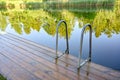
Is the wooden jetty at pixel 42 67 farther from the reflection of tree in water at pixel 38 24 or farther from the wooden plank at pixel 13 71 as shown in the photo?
the reflection of tree in water at pixel 38 24

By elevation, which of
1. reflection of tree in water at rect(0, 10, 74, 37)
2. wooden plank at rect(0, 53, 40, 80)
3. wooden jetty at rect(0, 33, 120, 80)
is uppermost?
wooden jetty at rect(0, 33, 120, 80)

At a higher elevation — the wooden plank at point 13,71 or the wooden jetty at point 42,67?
the wooden jetty at point 42,67

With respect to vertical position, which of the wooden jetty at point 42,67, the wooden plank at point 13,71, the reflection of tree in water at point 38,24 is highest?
the wooden jetty at point 42,67

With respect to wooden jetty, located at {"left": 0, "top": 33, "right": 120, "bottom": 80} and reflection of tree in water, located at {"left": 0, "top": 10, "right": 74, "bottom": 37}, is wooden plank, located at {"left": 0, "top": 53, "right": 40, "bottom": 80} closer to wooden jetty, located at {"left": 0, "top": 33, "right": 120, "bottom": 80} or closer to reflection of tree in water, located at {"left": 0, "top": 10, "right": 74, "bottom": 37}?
wooden jetty, located at {"left": 0, "top": 33, "right": 120, "bottom": 80}

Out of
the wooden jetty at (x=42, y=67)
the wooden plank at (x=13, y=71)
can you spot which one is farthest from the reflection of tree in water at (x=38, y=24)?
the wooden plank at (x=13, y=71)

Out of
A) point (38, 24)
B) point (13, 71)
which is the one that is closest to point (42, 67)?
point (13, 71)

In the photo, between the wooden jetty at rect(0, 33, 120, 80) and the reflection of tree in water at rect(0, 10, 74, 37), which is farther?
the reflection of tree in water at rect(0, 10, 74, 37)

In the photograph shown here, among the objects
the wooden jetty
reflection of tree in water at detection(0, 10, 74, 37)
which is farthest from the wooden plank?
reflection of tree in water at detection(0, 10, 74, 37)

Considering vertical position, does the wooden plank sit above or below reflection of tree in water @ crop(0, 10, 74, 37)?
above

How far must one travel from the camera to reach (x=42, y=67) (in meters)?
4.15

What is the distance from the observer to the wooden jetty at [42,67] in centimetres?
365

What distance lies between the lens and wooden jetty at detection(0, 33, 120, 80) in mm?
3646

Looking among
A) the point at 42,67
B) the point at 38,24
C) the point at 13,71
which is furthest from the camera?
the point at 38,24

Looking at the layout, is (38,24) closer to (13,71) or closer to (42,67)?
(42,67)
